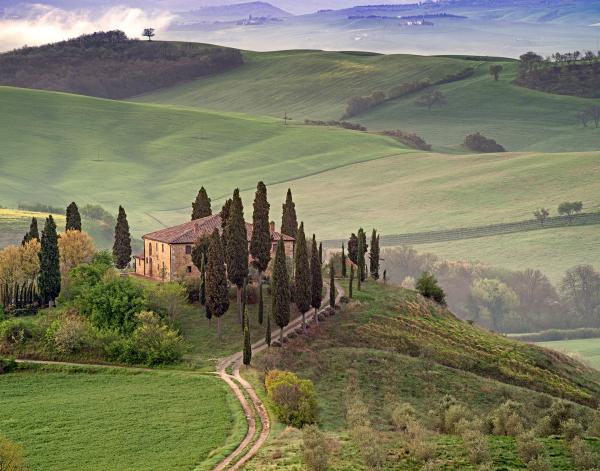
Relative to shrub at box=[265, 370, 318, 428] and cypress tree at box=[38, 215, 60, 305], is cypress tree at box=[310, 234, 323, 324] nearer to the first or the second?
cypress tree at box=[38, 215, 60, 305]

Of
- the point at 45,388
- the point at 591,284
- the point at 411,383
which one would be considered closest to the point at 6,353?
the point at 45,388

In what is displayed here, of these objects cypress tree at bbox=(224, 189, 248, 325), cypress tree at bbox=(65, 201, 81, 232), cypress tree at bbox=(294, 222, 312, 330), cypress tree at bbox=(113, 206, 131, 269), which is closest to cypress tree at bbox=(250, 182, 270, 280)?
cypress tree at bbox=(224, 189, 248, 325)

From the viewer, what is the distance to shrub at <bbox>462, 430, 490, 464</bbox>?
5691 centimetres

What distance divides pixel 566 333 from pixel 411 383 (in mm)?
85453

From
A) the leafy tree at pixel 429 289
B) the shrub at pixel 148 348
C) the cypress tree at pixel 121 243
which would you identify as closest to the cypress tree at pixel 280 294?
the shrub at pixel 148 348

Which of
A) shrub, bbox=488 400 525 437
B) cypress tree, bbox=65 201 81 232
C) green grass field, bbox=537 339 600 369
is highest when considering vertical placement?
cypress tree, bbox=65 201 81 232

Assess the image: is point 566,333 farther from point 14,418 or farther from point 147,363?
point 14,418

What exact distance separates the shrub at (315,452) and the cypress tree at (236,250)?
37878mm

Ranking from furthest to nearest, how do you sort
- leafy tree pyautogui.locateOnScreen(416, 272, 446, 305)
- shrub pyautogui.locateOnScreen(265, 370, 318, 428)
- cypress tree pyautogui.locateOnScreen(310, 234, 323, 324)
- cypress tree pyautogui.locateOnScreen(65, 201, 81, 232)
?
leafy tree pyautogui.locateOnScreen(416, 272, 446, 305), cypress tree pyautogui.locateOnScreen(65, 201, 81, 232), cypress tree pyautogui.locateOnScreen(310, 234, 323, 324), shrub pyautogui.locateOnScreen(265, 370, 318, 428)

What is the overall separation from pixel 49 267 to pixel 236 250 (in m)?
15.1

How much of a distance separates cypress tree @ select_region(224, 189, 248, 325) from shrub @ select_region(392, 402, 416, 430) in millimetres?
25314

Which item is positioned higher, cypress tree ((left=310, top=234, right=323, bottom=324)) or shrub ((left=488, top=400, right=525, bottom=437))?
cypress tree ((left=310, top=234, right=323, bottom=324))

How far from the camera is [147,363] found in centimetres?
8044

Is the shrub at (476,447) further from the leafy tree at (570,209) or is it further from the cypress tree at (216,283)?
the leafy tree at (570,209)
